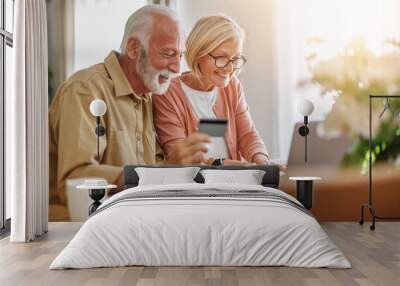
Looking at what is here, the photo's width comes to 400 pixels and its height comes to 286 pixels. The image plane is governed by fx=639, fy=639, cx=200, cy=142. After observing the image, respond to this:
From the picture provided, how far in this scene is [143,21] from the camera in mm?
7637

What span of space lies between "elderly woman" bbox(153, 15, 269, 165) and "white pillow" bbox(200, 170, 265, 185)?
45cm

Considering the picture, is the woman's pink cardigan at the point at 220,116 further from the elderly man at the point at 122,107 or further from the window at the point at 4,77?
the window at the point at 4,77

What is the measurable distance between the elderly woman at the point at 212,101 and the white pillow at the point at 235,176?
0.45m

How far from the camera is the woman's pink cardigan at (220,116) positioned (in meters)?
7.55

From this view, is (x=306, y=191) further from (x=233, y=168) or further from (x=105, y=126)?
(x=105, y=126)

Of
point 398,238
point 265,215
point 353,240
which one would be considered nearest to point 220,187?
point 265,215

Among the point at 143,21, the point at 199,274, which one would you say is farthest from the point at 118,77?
the point at 199,274

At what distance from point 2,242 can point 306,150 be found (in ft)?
11.8

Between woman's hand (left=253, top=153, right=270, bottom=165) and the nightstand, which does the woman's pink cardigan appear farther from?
the nightstand

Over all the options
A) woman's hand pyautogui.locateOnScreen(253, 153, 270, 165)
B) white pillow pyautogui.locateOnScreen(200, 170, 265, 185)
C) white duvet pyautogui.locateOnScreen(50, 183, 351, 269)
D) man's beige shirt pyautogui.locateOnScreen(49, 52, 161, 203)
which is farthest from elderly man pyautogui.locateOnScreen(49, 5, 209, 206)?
white duvet pyautogui.locateOnScreen(50, 183, 351, 269)

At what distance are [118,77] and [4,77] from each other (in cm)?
130

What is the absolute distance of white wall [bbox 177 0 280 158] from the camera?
25.1 ft

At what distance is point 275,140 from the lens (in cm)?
764

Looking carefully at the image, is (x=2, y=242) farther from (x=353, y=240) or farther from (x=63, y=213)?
(x=353, y=240)
